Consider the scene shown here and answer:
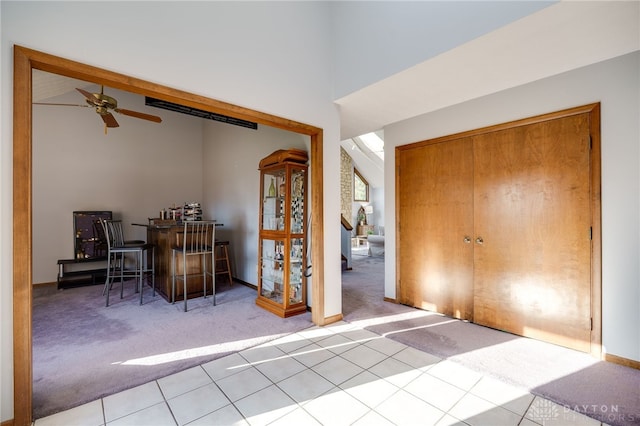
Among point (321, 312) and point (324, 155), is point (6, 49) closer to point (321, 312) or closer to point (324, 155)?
point (324, 155)

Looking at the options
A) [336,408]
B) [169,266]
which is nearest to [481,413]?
[336,408]

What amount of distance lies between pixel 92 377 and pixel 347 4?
4.22m

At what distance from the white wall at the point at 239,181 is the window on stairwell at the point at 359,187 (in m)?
7.12

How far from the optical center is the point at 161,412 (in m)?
1.75

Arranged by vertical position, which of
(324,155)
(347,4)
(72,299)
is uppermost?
(347,4)

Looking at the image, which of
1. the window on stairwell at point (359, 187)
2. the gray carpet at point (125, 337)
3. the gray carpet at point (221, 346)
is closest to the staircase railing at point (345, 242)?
the gray carpet at point (221, 346)

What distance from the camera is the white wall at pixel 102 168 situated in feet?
16.5

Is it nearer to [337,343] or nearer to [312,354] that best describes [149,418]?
[312,354]

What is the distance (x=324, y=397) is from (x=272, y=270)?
207 centimetres

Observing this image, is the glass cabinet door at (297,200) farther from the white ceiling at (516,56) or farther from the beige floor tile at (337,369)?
the beige floor tile at (337,369)

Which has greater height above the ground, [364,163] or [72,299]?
[364,163]

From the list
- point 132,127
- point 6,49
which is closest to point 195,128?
point 132,127

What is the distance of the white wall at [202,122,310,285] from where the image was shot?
14.8 feet

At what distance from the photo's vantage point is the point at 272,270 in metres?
3.78
